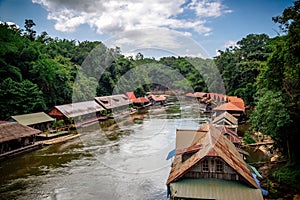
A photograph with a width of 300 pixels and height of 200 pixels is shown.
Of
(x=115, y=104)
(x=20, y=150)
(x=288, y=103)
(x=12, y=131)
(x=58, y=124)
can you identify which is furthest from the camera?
(x=115, y=104)

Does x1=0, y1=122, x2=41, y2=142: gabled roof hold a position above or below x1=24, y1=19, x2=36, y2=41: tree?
below

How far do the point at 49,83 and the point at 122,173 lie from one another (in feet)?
62.0

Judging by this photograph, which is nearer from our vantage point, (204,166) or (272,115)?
(204,166)

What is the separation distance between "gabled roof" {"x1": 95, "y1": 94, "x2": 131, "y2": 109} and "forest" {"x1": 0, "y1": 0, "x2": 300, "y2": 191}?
6.92 ft

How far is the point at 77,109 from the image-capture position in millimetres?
28641

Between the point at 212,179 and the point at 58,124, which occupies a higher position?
the point at 58,124

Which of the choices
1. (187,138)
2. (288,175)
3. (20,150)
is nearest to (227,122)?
(288,175)

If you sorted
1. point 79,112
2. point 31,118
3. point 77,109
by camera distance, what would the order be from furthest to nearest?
point 77,109 < point 79,112 < point 31,118

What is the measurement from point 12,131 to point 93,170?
734cm

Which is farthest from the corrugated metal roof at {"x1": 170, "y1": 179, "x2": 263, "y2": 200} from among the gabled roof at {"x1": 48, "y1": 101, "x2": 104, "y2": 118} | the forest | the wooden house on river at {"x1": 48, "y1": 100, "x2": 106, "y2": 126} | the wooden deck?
the gabled roof at {"x1": 48, "y1": 101, "x2": 104, "y2": 118}

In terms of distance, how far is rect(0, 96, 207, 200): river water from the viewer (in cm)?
1161

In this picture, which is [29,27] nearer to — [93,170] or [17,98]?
[17,98]

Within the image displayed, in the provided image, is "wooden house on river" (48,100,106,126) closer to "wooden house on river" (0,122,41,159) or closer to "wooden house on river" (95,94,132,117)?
"wooden house on river" (95,94,132,117)

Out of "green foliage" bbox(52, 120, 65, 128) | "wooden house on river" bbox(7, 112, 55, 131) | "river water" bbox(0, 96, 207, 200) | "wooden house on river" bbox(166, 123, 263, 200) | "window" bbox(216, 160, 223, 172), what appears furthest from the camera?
"green foliage" bbox(52, 120, 65, 128)
